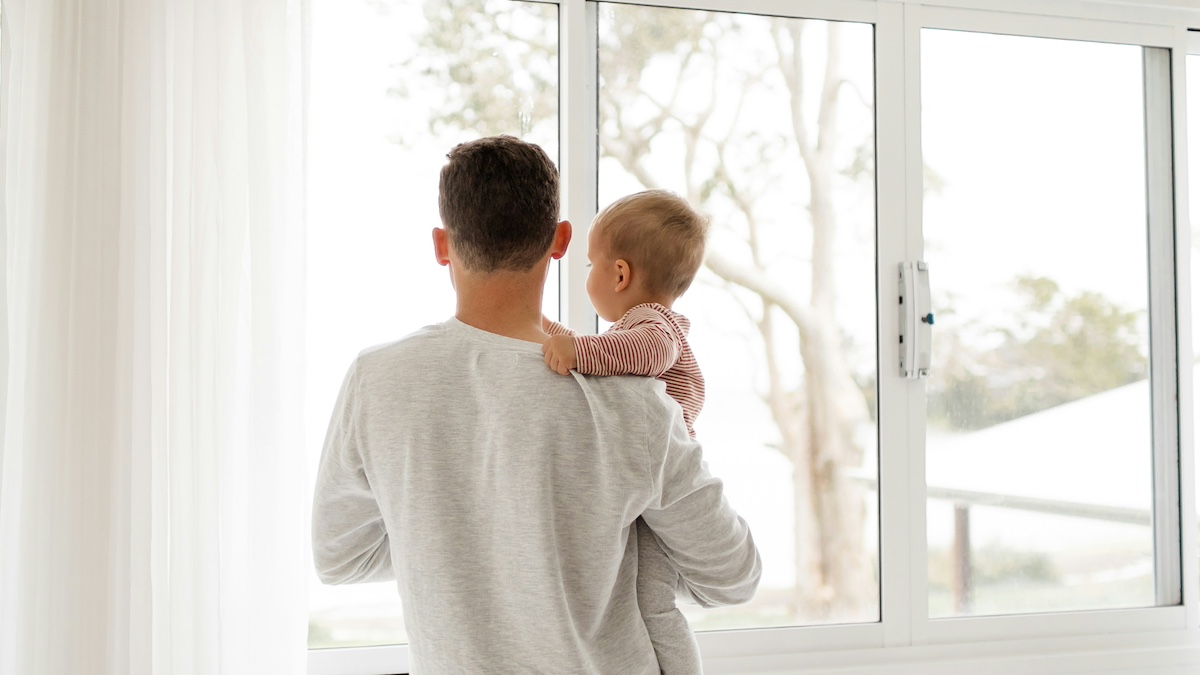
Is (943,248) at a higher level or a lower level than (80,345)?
higher

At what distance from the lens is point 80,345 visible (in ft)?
5.27

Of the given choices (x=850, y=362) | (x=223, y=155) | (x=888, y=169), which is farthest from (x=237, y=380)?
(x=888, y=169)

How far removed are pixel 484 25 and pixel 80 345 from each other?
1043 millimetres

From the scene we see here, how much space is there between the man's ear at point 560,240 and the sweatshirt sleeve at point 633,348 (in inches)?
3.9

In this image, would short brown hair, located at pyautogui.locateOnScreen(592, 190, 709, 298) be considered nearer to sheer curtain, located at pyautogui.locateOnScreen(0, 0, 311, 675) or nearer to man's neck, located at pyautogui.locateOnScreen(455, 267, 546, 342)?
man's neck, located at pyautogui.locateOnScreen(455, 267, 546, 342)

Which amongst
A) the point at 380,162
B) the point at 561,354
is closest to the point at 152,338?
Result: the point at 380,162

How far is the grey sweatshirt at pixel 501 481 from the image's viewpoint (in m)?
1.00

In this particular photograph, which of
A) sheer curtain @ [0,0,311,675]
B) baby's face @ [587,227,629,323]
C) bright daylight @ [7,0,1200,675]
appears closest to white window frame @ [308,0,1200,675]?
bright daylight @ [7,0,1200,675]

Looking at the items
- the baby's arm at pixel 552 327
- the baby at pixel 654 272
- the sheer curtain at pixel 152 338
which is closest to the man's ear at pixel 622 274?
the baby at pixel 654 272

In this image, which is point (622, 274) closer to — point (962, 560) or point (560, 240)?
point (560, 240)

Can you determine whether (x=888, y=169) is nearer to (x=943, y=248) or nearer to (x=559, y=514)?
(x=943, y=248)

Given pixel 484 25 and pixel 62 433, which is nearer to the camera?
pixel 62 433

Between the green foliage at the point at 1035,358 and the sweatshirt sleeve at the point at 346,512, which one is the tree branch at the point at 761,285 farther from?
the sweatshirt sleeve at the point at 346,512

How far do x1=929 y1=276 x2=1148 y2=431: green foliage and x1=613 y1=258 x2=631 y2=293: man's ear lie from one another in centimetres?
129
